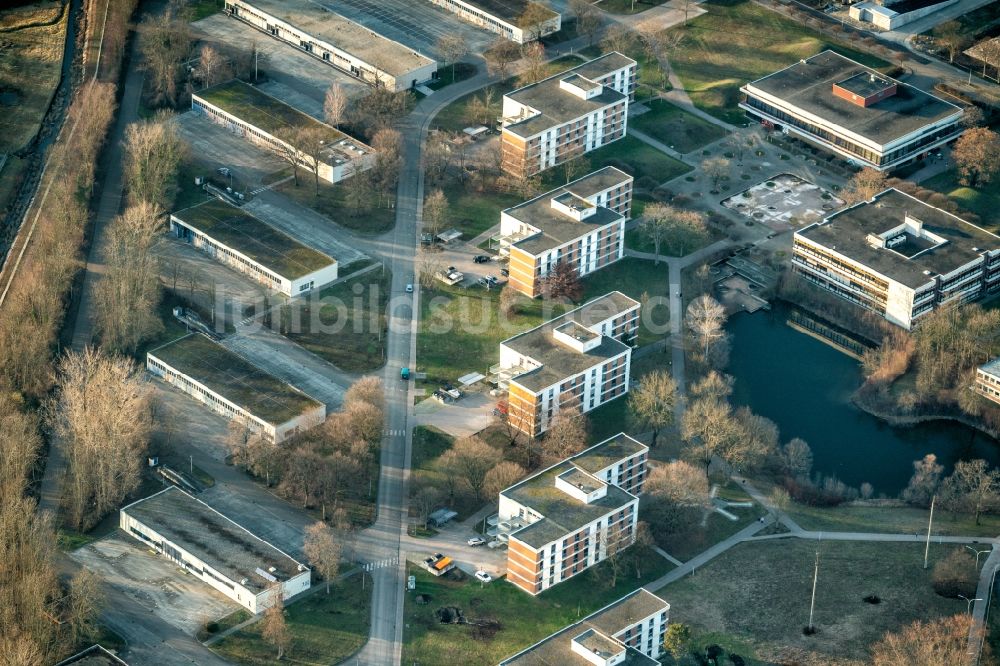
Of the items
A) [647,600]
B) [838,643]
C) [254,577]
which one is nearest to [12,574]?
[254,577]

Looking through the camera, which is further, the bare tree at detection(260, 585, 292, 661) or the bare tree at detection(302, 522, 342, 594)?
the bare tree at detection(302, 522, 342, 594)

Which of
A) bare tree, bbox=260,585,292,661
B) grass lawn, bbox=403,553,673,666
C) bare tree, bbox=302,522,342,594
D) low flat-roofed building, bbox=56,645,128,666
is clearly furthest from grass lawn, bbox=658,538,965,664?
low flat-roofed building, bbox=56,645,128,666

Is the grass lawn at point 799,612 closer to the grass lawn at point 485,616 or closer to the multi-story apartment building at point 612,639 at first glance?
the multi-story apartment building at point 612,639

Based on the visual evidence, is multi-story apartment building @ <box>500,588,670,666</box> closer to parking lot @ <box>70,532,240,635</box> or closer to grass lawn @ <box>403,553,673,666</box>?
grass lawn @ <box>403,553,673,666</box>

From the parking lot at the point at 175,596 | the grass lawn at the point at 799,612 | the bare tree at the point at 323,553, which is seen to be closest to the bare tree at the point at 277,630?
the parking lot at the point at 175,596

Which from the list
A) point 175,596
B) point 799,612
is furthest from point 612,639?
point 175,596

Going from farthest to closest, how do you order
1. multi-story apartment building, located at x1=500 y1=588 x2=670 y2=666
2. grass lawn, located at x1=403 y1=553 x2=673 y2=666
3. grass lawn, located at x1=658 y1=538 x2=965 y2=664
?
grass lawn, located at x1=658 y1=538 x2=965 y2=664
grass lawn, located at x1=403 y1=553 x2=673 y2=666
multi-story apartment building, located at x1=500 y1=588 x2=670 y2=666

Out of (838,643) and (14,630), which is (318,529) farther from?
(838,643)

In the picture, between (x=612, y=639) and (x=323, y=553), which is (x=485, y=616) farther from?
(x=323, y=553)

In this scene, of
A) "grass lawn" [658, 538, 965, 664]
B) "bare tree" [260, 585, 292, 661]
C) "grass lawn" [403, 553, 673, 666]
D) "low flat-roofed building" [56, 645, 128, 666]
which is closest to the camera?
"low flat-roofed building" [56, 645, 128, 666]
